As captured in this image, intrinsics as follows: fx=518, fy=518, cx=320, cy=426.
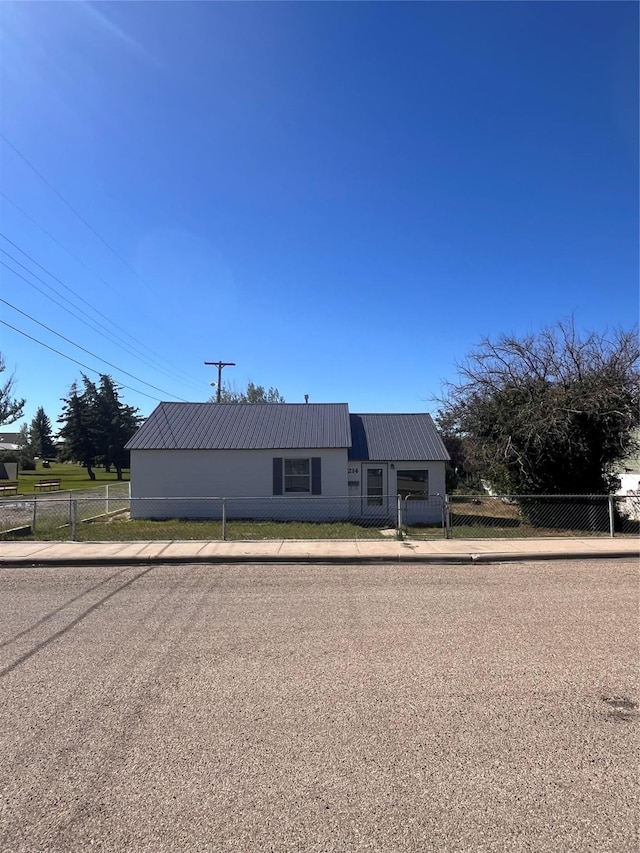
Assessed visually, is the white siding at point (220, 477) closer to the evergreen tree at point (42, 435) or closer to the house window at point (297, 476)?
the house window at point (297, 476)

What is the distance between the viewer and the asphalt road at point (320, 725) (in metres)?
2.63

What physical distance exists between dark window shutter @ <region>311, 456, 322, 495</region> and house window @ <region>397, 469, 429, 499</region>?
9.75 ft

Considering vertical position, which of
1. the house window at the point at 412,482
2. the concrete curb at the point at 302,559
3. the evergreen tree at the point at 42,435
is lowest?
the concrete curb at the point at 302,559

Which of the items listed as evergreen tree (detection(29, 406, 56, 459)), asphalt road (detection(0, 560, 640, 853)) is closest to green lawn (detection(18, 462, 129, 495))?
evergreen tree (detection(29, 406, 56, 459))

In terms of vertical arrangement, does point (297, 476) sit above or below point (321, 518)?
above

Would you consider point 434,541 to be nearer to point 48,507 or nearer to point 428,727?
point 428,727

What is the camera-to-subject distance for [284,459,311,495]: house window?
1947 centimetres

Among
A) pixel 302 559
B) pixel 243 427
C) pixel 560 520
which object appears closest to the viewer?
pixel 302 559

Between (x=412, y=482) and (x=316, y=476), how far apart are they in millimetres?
3623

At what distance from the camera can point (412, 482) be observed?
1948 cm

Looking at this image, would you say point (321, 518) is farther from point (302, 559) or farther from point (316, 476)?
point (302, 559)

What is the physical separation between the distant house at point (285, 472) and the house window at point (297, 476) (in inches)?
1.5

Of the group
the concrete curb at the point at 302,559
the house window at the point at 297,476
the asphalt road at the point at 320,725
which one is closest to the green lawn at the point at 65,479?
the house window at the point at 297,476

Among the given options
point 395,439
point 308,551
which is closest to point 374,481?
point 395,439
